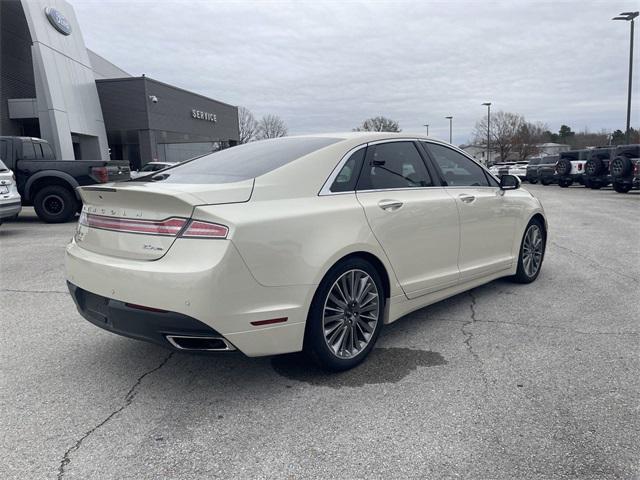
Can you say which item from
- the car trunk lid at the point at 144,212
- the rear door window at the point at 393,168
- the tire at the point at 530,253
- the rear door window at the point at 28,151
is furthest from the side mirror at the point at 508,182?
the rear door window at the point at 28,151

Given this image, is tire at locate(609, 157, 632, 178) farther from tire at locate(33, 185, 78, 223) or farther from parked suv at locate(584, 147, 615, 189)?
tire at locate(33, 185, 78, 223)

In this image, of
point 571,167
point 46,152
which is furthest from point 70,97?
point 571,167

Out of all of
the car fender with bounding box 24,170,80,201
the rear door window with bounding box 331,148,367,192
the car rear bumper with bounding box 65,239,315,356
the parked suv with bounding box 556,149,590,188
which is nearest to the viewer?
the car rear bumper with bounding box 65,239,315,356

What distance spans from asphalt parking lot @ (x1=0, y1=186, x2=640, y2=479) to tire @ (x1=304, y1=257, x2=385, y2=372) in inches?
5.7

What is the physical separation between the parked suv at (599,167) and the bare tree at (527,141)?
157ft

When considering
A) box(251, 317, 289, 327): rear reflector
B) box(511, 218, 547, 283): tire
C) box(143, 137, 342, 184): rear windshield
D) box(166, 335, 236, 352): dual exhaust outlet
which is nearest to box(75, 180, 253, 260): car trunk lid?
box(143, 137, 342, 184): rear windshield

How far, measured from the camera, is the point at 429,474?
7.58 ft

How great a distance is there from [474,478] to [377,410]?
2.35ft

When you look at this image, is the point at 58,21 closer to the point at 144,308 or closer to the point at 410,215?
the point at 410,215

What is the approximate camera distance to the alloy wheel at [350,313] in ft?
10.6

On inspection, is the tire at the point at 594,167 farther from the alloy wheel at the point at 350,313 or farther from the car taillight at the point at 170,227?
the car taillight at the point at 170,227

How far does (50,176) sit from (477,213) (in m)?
9.93

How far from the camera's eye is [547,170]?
2831 cm

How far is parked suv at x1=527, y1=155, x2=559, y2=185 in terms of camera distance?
28.0m
